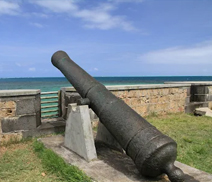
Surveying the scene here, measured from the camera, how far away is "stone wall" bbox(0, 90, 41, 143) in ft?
16.4

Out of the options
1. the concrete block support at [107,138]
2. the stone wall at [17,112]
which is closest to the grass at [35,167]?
the stone wall at [17,112]

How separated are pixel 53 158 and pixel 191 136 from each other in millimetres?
3894

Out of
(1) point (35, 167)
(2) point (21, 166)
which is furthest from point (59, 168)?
(2) point (21, 166)

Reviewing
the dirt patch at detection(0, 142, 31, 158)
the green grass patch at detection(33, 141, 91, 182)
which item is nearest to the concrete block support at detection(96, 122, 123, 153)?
the green grass patch at detection(33, 141, 91, 182)

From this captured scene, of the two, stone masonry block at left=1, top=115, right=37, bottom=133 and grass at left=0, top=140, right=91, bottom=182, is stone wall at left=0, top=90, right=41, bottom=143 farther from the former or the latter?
grass at left=0, top=140, right=91, bottom=182

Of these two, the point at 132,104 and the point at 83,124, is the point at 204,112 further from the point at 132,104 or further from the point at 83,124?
the point at 83,124

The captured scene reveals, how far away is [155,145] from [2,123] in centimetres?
368

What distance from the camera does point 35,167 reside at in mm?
3789

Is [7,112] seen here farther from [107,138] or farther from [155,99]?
[155,99]

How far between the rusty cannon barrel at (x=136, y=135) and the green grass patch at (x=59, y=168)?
0.74 metres

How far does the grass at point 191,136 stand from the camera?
14.3 ft

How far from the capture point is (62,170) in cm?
339

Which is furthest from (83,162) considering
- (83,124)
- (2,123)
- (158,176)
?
(2,123)

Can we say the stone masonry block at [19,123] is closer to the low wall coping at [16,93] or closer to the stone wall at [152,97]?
the low wall coping at [16,93]
